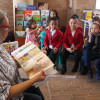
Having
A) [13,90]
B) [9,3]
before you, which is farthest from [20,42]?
[13,90]

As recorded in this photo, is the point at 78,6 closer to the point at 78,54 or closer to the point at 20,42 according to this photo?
the point at 20,42

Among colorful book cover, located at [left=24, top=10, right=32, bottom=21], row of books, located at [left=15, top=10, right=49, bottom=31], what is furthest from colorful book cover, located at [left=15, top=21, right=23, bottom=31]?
colorful book cover, located at [left=24, top=10, right=32, bottom=21]

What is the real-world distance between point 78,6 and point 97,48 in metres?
3.12

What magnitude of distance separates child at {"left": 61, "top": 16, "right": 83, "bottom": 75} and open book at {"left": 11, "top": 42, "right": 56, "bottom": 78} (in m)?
1.81

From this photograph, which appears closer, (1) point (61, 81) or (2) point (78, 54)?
(1) point (61, 81)

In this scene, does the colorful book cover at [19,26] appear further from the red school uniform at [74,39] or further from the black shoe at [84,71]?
the black shoe at [84,71]

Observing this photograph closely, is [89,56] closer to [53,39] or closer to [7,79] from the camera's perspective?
[53,39]

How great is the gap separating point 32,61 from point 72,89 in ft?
4.73

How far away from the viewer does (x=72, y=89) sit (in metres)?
2.54

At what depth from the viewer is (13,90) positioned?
1.02m

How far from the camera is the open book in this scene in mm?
1289

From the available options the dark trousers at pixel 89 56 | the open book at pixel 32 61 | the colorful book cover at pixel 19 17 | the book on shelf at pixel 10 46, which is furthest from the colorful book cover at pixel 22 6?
the open book at pixel 32 61

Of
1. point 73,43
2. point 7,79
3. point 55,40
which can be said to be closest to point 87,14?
point 73,43

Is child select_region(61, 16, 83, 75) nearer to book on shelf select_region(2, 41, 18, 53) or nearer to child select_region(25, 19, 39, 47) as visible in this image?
child select_region(25, 19, 39, 47)
